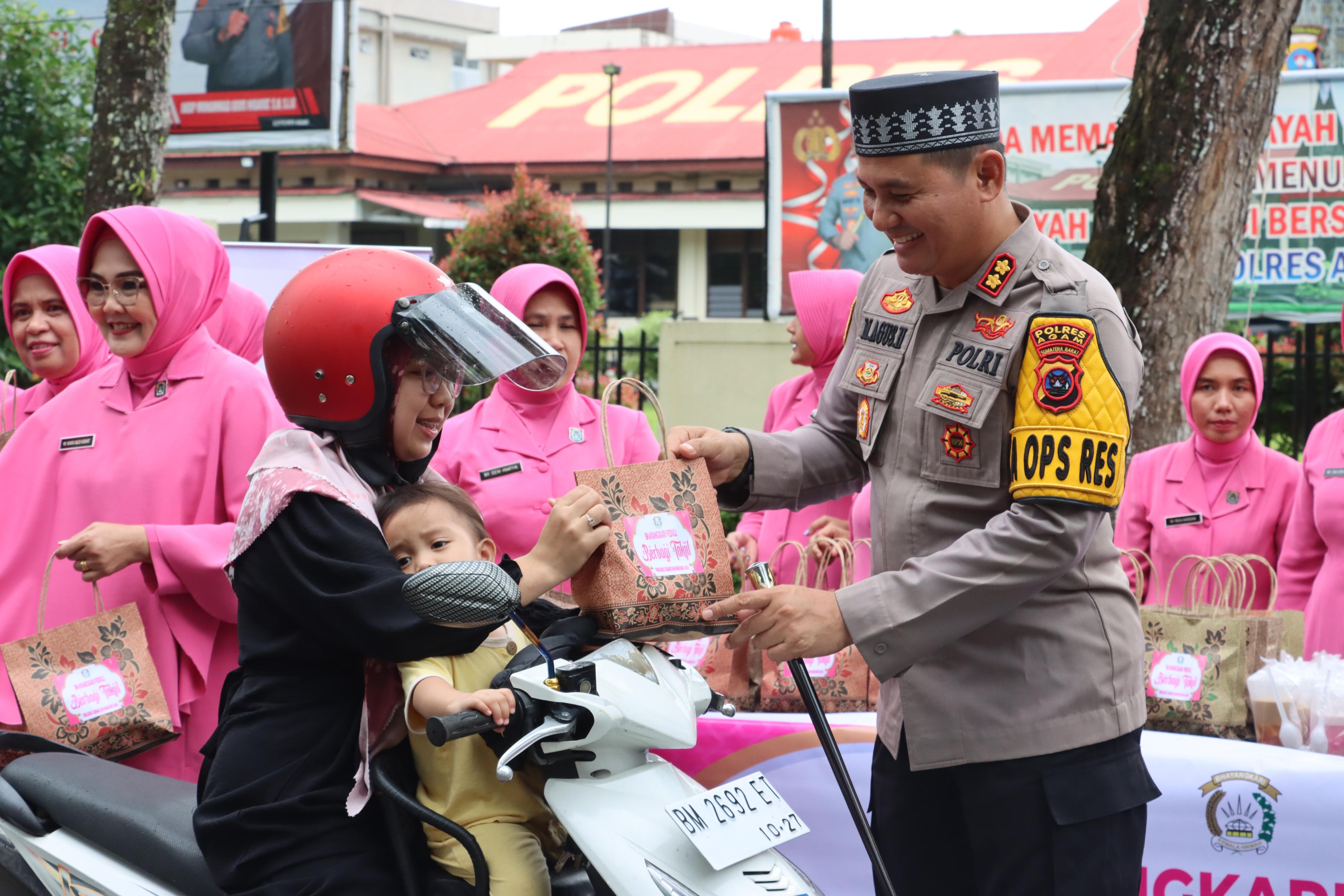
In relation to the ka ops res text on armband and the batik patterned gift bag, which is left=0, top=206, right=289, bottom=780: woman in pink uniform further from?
the batik patterned gift bag

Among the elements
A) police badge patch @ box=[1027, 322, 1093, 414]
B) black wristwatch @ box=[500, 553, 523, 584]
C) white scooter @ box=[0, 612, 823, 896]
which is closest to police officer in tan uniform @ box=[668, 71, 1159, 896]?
police badge patch @ box=[1027, 322, 1093, 414]

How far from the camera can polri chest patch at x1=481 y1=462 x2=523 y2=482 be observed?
4.39 meters

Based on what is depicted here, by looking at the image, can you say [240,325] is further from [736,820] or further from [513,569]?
[736,820]

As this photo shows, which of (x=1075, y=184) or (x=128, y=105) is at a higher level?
(x=128, y=105)

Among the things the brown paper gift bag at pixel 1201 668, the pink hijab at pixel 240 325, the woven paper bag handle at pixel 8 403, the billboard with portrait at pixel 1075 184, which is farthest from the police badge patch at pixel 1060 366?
the billboard with portrait at pixel 1075 184

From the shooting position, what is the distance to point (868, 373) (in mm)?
2523

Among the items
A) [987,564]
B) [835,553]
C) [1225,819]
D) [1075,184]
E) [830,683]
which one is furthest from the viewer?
[1075,184]

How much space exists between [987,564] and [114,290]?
2408 mm

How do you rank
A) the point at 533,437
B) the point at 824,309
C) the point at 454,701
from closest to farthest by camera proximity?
the point at 454,701, the point at 533,437, the point at 824,309

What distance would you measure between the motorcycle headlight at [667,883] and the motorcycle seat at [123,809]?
0.87 meters

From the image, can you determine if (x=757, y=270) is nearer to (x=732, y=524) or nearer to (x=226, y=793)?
(x=732, y=524)

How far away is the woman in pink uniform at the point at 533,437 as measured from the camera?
432cm

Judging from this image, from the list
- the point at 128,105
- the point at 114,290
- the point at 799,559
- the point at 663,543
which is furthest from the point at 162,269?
the point at 128,105

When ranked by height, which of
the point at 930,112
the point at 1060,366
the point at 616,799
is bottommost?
the point at 616,799
